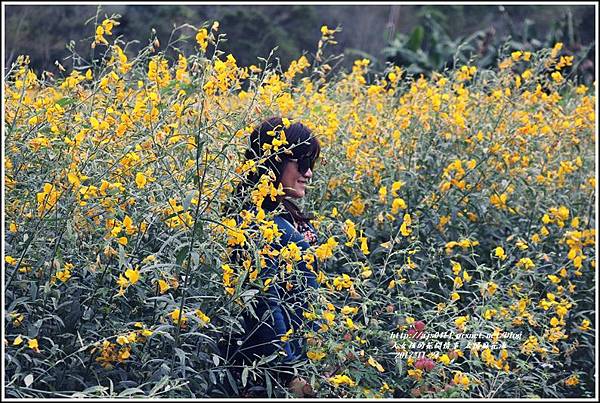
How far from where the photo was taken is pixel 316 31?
10.4 meters

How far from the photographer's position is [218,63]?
97.3 inches

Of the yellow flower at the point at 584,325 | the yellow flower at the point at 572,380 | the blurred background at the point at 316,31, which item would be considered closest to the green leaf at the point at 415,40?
the blurred background at the point at 316,31

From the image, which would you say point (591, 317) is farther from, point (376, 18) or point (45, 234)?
point (376, 18)

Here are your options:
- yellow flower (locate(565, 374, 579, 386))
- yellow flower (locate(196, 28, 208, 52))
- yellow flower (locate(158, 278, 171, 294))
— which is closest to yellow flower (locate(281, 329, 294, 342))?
yellow flower (locate(158, 278, 171, 294))

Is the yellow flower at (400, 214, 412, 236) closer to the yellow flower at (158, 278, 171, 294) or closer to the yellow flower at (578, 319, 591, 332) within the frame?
the yellow flower at (158, 278, 171, 294)

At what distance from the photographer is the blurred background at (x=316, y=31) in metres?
4.98

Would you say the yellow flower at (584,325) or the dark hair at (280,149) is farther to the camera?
the yellow flower at (584,325)

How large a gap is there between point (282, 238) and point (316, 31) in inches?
316

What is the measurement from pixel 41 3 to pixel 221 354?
3.84 metres

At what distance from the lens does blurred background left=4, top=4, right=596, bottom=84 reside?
4.98 metres

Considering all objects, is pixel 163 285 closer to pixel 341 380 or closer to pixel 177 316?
pixel 177 316

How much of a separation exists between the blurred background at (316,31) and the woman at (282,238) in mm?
469

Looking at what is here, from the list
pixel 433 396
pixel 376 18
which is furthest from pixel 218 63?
pixel 376 18

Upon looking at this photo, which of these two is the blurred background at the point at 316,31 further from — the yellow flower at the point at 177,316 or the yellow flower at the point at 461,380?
the yellow flower at the point at 461,380
